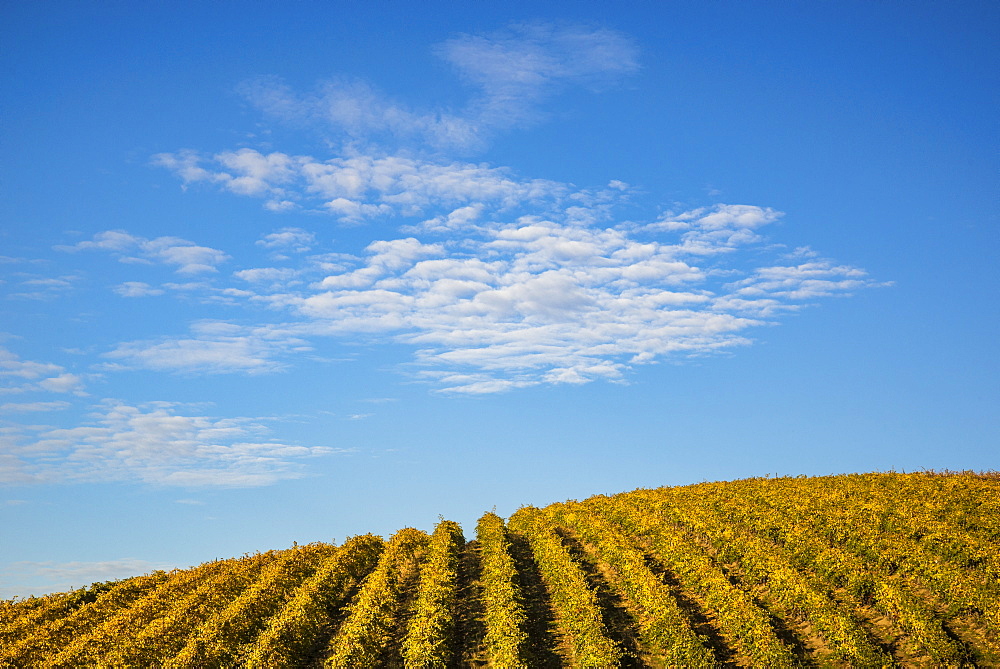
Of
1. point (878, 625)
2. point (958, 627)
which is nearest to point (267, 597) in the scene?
point (878, 625)

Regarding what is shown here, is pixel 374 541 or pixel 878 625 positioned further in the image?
pixel 374 541

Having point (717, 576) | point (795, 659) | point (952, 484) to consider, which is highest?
point (952, 484)

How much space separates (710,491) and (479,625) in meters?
19.1

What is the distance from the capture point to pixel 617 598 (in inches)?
1044

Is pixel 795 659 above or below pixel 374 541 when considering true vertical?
below

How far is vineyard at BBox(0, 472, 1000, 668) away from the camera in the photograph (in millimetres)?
21328

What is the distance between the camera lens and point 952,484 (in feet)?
106

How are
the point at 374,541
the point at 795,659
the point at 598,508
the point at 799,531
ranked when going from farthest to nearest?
1. the point at 598,508
2. the point at 374,541
3. the point at 799,531
4. the point at 795,659

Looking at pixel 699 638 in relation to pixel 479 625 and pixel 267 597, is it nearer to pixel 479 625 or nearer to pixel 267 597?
pixel 479 625

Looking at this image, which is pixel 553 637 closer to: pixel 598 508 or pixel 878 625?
pixel 878 625

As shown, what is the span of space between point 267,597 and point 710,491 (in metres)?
24.2

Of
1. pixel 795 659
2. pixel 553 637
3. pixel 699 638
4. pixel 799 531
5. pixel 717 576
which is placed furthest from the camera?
pixel 799 531

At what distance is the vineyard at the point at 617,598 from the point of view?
21.3 metres

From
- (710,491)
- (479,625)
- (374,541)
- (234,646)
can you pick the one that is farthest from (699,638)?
(374,541)
